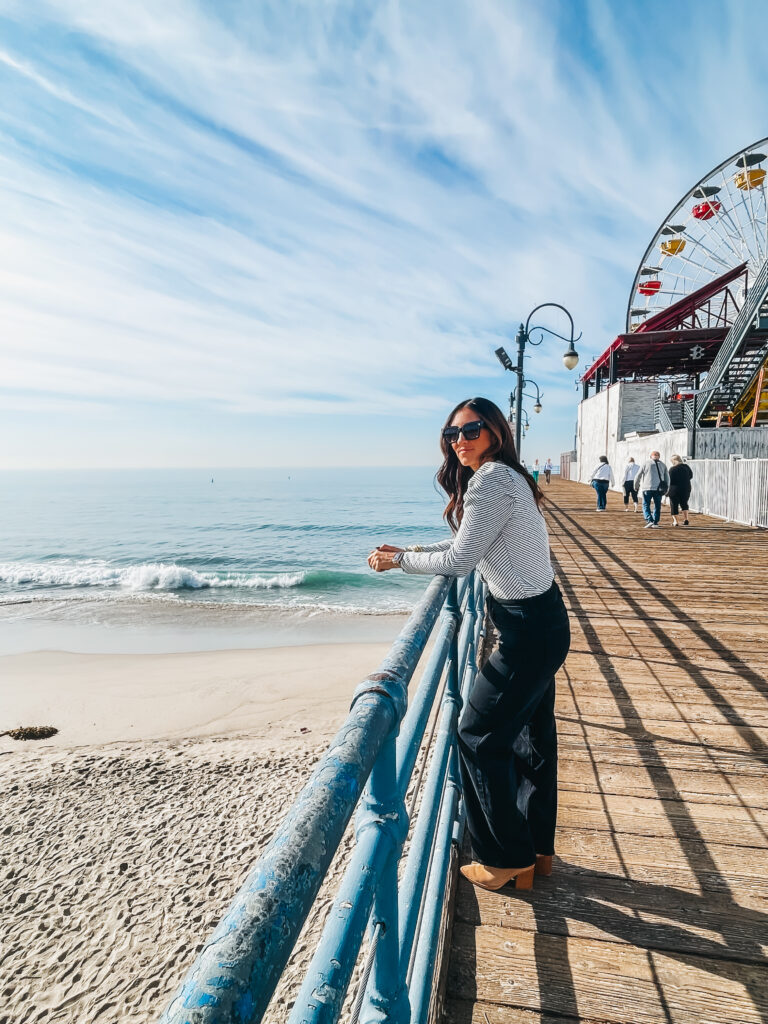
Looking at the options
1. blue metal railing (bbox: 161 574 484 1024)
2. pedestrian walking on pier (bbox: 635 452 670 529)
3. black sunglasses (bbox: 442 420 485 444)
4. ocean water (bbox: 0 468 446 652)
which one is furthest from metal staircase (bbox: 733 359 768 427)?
blue metal railing (bbox: 161 574 484 1024)

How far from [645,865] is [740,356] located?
2866 cm

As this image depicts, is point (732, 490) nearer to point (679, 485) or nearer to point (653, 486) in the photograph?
point (679, 485)

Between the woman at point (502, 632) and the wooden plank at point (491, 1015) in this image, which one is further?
the woman at point (502, 632)

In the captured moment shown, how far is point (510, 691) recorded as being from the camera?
2.07m

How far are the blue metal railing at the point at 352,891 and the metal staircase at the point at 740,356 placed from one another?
1010 inches

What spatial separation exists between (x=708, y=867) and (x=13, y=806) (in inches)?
342

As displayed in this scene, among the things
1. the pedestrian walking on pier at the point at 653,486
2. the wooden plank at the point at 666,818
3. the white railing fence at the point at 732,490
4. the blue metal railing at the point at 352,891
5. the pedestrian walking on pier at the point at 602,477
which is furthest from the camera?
the pedestrian walking on pier at the point at 602,477

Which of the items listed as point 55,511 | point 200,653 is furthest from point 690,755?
point 55,511

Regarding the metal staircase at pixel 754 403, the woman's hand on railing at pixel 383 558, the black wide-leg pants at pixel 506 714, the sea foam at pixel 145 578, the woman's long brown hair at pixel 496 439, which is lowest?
the sea foam at pixel 145 578

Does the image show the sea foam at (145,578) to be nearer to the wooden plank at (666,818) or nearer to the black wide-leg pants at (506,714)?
the wooden plank at (666,818)

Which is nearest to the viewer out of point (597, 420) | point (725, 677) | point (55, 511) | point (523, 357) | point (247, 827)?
point (725, 677)

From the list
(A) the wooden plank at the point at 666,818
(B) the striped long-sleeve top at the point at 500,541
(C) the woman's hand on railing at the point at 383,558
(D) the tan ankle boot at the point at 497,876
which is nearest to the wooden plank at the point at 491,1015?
(D) the tan ankle boot at the point at 497,876

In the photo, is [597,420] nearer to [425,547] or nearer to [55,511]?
[425,547]

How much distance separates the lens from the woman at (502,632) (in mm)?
2080
